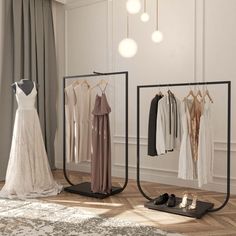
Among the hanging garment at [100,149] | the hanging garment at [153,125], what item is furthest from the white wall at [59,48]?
the hanging garment at [153,125]

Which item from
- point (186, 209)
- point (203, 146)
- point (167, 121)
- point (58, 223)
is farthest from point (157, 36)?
point (58, 223)

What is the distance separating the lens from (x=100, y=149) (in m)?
3.68

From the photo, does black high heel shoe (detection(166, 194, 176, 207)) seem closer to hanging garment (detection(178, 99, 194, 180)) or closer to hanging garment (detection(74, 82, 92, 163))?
hanging garment (detection(178, 99, 194, 180))

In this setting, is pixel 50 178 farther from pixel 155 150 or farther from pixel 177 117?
pixel 177 117

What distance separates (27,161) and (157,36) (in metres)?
2.27

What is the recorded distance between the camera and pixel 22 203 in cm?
337

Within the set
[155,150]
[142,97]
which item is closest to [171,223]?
[155,150]

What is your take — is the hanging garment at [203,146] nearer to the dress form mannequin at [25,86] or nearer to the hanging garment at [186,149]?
the hanging garment at [186,149]

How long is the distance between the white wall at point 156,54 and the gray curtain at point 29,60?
38 centimetres

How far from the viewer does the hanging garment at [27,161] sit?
12.1 ft

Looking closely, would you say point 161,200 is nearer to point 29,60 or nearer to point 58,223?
point 58,223

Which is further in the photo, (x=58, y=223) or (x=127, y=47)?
(x=127, y=47)

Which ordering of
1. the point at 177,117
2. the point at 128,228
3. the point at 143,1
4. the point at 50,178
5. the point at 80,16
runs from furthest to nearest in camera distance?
the point at 80,16 → the point at 143,1 → the point at 50,178 → the point at 177,117 → the point at 128,228

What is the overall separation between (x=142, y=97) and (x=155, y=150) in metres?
1.32
